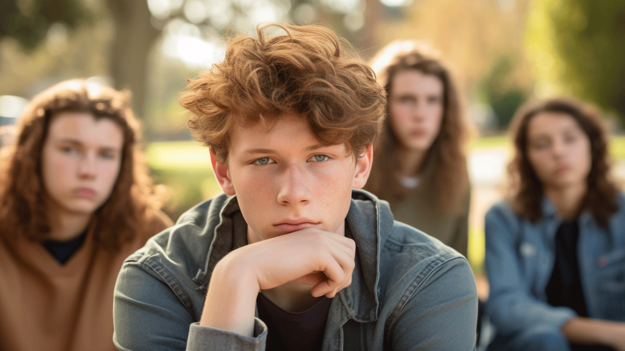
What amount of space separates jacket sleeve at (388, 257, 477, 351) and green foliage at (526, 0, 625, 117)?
40.4ft

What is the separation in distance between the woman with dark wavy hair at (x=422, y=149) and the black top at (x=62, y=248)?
194cm

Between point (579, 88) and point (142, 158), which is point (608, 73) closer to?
point (579, 88)

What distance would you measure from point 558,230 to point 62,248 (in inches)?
125

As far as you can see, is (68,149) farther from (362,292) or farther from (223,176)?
(362,292)

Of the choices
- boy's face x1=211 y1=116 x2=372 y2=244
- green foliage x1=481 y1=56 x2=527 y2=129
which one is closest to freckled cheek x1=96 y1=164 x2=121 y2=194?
boy's face x1=211 y1=116 x2=372 y2=244

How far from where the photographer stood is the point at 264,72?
5.86ft

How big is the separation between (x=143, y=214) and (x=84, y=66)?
→ 28475 millimetres

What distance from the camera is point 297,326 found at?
6.31 ft

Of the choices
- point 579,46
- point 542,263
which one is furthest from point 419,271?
point 579,46

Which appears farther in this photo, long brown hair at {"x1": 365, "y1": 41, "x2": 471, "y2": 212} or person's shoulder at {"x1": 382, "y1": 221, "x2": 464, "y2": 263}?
long brown hair at {"x1": 365, "y1": 41, "x2": 471, "y2": 212}

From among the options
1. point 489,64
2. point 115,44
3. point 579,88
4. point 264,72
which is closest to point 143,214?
point 264,72

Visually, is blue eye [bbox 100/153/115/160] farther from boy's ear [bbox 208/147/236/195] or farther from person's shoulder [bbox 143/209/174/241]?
boy's ear [bbox 208/147/236/195]

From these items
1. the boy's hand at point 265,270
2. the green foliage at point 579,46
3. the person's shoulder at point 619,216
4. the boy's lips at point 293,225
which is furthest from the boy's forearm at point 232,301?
the green foliage at point 579,46

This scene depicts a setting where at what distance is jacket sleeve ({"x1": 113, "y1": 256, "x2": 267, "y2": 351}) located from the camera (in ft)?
5.97
